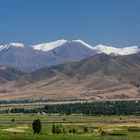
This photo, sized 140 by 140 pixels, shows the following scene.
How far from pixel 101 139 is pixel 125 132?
2182 centimetres

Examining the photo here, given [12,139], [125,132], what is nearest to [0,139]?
[12,139]

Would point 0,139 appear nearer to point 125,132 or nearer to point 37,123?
point 37,123

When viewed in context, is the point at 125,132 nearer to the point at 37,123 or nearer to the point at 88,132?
the point at 88,132

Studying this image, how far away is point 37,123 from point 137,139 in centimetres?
3154

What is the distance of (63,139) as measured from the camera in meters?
112

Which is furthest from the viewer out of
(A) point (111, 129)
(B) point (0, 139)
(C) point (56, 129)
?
(A) point (111, 129)

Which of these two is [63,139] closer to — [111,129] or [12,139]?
[12,139]

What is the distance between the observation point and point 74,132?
432 ft

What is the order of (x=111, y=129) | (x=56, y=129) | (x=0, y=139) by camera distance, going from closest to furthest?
(x=0, y=139) → (x=56, y=129) → (x=111, y=129)

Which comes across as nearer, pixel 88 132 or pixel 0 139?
pixel 0 139

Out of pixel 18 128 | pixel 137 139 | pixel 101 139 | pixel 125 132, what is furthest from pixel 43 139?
pixel 18 128

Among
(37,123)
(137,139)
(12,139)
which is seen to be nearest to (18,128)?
(37,123)

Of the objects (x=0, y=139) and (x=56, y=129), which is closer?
(x=0, y=139)

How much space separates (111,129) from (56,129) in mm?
16910
